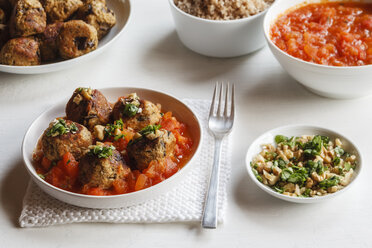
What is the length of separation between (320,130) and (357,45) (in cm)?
69

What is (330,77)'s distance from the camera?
103 inches

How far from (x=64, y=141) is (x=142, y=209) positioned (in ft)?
1.62

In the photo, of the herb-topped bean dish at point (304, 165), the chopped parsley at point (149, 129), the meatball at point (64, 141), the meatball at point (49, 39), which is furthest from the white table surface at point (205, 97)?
the chopped parsley at point (149, 129)

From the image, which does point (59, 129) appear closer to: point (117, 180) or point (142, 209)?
point (117, 180)

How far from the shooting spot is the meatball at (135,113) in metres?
2.38

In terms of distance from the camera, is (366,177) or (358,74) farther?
(358,74)

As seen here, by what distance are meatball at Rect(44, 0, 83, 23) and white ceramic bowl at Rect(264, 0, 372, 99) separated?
1363mm

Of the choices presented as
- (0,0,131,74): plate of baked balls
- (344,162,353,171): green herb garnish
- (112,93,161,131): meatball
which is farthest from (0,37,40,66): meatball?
(344,162,353,171): green herb garnish

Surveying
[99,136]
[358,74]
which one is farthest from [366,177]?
[99,136]

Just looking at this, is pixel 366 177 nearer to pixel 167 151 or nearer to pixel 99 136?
pixel 167 151

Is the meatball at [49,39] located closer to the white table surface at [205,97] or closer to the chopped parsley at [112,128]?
the white table surface at [205,97]

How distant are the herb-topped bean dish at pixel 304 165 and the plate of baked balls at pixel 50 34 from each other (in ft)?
4.59

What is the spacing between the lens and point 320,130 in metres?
2.47

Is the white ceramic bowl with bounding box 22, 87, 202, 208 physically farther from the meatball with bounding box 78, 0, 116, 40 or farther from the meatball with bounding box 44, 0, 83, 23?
the meatball with bounding box 44, 0, 83, 23
